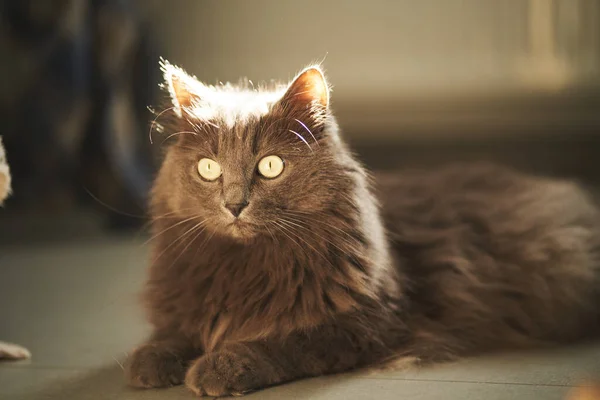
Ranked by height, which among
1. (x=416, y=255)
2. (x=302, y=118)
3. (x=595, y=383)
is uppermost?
(x=302, y=118)

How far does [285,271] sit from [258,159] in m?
0.23

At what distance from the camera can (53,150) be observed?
276cm

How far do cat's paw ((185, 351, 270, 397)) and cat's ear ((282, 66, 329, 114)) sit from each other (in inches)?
19.5

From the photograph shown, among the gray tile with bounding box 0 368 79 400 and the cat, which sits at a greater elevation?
the cat

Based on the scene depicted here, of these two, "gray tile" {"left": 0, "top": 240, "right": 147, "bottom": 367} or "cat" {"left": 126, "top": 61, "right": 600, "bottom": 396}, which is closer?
"cat" {"left": 126, "top": 61, "right": 600, "bottom": 396}

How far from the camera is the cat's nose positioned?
1.33 m

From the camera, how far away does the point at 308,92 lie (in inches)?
54.7

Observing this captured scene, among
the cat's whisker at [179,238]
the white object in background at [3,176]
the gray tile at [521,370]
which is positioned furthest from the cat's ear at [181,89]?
the gray tile at [521,370]

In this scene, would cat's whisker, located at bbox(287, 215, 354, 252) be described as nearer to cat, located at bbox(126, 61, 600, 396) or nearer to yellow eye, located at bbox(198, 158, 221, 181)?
cat, located at bbox(126, 61, 600, 396)

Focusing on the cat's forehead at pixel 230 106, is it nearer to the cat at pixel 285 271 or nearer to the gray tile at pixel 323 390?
the cat at pixel 285 271

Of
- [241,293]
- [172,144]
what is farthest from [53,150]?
[241,293]

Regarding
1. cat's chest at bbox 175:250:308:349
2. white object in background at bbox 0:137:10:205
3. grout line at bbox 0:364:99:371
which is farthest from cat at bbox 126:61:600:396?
white object in background at bbox 0:137:10:205

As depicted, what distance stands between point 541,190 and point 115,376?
1172mm

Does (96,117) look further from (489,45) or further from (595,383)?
(595,383)
